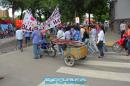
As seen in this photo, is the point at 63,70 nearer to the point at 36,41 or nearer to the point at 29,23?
the point at 36,41

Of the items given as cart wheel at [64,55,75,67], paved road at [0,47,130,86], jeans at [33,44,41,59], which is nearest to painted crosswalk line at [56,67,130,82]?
paved road at [0,47,130,86]

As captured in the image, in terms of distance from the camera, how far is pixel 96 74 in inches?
449

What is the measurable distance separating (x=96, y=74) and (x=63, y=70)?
4.72 ft

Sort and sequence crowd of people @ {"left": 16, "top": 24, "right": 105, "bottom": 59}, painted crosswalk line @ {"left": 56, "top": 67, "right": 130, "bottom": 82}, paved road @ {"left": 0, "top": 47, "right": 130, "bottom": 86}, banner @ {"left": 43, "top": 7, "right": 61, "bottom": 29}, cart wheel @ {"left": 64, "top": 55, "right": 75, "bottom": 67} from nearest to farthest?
paved road @ {"left": 0, "top": 47, "right": 130, "bottom": 86}, painted crosswalk line @ {"left": 56, "top": 67, "right": 130, "bottom": 82}, cart wheel @ {"left": 64, "top": 55, "right": 75, "bottom": 67}, crowd of people @ {"left": 16, "top": 24, "right": 105, "bottom": 59}, banner @ {"left": 43, "top": 7, "right": 61, "bottom": 29}

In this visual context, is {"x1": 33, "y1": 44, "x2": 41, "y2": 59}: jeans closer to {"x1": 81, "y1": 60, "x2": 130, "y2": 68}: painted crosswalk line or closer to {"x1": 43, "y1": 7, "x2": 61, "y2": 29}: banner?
{"x1": 43, "y1": 7, "x2": 61, "y2": 29}: banner

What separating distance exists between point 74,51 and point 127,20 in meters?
21.1

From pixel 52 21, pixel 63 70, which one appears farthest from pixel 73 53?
pixel 52 21

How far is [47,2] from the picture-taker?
50.7m

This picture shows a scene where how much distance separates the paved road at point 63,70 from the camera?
1041cm

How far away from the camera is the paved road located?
10414mm

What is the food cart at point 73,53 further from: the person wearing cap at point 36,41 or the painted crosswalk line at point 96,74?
the person wearing cap at point 36,41

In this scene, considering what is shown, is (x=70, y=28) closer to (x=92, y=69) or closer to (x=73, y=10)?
(x=92, y=69)

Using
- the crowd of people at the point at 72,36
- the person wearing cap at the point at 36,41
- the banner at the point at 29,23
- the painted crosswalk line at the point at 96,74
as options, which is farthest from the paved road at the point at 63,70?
the banner at the point at 29,23

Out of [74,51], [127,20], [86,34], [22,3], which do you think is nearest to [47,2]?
[22,3]
